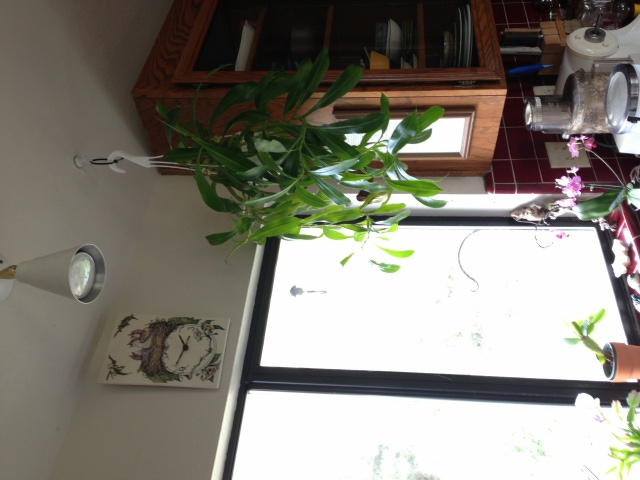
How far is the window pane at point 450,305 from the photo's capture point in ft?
5.53

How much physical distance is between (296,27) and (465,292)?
1173 millimetres

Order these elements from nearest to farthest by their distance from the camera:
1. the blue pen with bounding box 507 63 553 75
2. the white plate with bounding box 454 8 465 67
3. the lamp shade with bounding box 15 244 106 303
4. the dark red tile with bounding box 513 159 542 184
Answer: the lamp shade with bounding box 15 244 106 303
the white plate with bounding box 454 8 465 67
the dark red tile with bounding box 513 159 542 184
the blue pen with bounding box 507 63 553 75

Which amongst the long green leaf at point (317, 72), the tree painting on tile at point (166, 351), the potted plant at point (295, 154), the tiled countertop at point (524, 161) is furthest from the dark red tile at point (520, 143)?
the tree painting on tile at point (166, 351)

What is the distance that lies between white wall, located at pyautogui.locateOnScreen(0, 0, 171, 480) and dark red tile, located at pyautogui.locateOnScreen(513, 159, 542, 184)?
4.38ft

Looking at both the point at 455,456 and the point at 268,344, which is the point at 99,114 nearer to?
the point at 268,344

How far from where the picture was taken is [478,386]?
5.22ft

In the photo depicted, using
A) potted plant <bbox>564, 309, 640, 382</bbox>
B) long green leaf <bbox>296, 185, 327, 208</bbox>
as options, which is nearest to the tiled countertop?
potted plant <bbox>564, 309, 640, 382</bbox>

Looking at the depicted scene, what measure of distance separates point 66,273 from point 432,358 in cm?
115

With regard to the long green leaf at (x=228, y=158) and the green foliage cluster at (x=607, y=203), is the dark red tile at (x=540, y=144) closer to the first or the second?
the green foliage cluster at (x=607, y=203)

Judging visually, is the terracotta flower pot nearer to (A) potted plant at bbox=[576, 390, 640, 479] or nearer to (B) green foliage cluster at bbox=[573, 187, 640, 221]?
(A) potted plant at bbox=[576, 390, 640, 479]

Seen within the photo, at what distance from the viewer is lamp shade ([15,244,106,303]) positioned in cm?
100

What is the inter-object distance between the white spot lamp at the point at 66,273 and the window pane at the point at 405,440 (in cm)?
74

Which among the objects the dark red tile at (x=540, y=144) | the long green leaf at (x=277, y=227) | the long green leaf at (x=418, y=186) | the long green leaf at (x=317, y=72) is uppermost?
the dark red tile at (x=540, y=144)

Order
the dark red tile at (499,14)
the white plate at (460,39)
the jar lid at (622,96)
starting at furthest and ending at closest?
the dark red tile at (499,14), the white plate at (460,39), the jar lid at (622,96)
